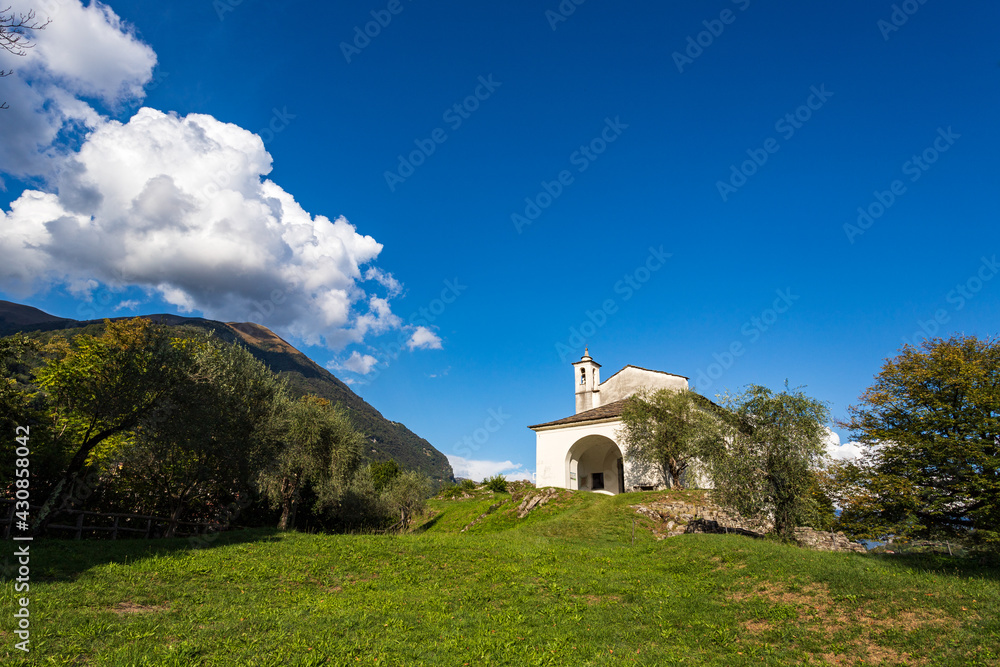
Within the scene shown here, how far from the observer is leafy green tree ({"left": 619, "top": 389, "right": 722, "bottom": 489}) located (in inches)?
1303

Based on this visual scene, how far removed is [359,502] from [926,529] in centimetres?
2804

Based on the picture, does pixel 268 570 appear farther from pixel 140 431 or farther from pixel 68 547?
pixel 140 431

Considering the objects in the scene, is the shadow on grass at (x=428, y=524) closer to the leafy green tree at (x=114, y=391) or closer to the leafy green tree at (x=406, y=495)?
the leafy green tree at (x=406, y=495)

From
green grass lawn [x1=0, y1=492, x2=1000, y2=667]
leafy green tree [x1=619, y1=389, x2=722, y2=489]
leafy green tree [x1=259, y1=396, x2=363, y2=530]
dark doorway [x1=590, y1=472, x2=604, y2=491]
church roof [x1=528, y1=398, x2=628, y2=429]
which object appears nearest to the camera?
green grass lawn [x1=0, y1=492, x2=1000, y2=667]

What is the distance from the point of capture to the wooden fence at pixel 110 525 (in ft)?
46.7

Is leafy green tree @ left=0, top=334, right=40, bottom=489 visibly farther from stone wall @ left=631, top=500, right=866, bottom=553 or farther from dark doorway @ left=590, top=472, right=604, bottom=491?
dark doorway @ left=590, top=472, right=604, bottom=491

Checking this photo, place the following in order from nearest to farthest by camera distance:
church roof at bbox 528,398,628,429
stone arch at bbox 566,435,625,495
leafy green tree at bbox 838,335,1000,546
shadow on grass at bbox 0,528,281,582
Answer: shadow on grass at bbox 0,528,281,582, leafy green tree at bbox 838,335,1000,546, church roof at bbox 528,398,628,429, stone arch at bbox 566,435,625,495

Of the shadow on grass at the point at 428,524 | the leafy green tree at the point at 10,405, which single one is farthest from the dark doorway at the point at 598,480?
the leafy green tree at the point at 10,405

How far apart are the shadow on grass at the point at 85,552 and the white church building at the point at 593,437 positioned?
25777 mm

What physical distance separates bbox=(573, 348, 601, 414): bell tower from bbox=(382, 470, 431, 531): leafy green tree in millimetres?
18023

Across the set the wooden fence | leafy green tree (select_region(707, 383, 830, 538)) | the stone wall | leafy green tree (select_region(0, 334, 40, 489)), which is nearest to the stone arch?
→ the stone wall

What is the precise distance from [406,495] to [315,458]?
8228 mm

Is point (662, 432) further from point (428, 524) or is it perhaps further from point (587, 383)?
point (428, 524)

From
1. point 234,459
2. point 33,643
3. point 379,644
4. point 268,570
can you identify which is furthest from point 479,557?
point 33,643
